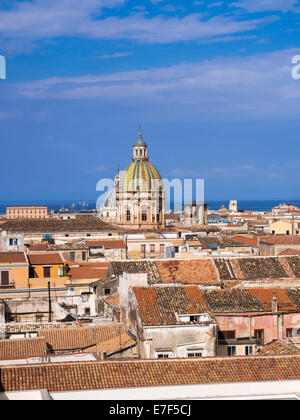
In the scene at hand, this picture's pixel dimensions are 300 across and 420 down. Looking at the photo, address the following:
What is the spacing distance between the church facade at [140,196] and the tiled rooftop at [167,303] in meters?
45.8

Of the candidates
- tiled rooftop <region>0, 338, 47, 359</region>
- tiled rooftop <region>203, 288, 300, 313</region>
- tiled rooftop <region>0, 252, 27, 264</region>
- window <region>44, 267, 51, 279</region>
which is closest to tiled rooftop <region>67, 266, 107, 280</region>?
window <region>44, 267, 51, 279</region>

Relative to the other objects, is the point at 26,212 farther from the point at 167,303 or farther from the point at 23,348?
the point at 23,348

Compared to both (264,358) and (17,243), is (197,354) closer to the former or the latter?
(264,358)

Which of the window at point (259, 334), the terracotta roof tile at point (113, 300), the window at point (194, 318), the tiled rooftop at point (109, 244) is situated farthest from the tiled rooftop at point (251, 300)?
the tiled rooftop at point (109, 244)

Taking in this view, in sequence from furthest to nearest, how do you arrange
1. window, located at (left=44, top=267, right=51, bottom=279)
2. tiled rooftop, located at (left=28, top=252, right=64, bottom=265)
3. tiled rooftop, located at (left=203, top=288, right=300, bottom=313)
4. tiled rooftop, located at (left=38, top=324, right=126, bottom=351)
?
tiled rooftop, located at (left=28, top=252, right=64, bottom=265), window, located at (left=44, top=267, right=51, bottom=279), tiled rooftop, located at (left=203, top=288, right=300, bottom=313), tiled rooftop, located at (left=38, top=324, right=126, bottom=351)

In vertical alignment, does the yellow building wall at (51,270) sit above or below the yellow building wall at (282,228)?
below

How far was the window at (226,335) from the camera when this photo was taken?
62.6ft

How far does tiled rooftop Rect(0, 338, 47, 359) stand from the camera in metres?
16.7

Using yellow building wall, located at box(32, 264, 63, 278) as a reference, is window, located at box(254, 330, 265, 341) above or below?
below

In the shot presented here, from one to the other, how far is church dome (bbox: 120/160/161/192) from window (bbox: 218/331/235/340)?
4684cm

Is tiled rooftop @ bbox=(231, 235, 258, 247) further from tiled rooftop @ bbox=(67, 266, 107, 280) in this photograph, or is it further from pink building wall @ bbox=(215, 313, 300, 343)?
pink building wall @ bbox=(215, 313, 300, 343)

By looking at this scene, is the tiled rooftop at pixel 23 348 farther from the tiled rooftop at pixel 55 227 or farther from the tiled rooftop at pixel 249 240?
the tiled rooftop at pixel 55 227

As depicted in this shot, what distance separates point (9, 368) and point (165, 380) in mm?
2779

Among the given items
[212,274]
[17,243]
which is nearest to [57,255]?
[17,243]
